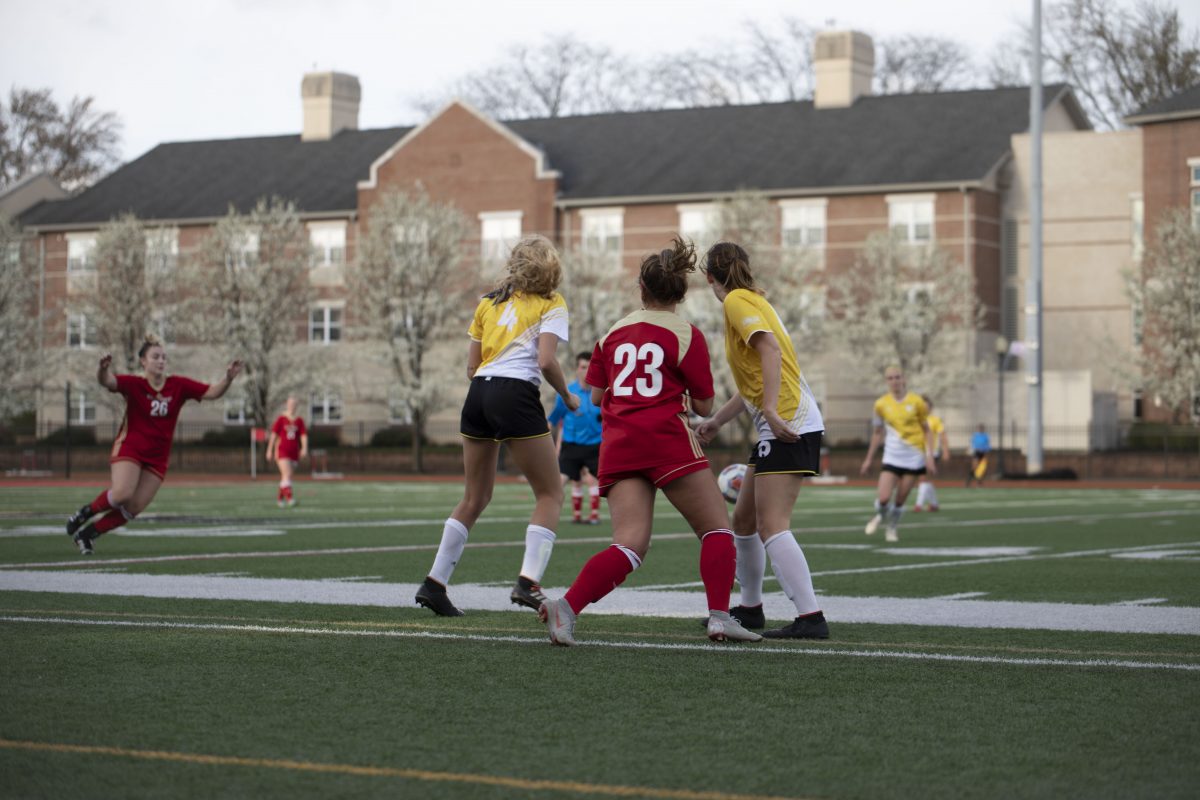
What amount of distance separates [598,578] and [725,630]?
0.71m

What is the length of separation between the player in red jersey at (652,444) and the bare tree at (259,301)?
50776mm

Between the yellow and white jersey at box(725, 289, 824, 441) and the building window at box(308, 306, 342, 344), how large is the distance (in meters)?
57.5

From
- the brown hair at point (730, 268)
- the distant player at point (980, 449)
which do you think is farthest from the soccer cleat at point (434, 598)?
the distant player at point (980, 449)

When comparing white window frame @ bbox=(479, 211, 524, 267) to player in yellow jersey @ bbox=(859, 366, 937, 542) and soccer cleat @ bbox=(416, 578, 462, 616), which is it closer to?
player in yellow jersey @ bbox=(859, 366, 937, 542)

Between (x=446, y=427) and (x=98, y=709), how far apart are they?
2229 inches

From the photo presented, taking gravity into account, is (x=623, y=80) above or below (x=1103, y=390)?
above

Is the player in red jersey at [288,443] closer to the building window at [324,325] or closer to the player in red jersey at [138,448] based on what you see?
the player in red jersey at [138,448]

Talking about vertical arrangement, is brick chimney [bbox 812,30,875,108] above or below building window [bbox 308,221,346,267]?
above

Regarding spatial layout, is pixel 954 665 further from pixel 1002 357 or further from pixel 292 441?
pixel 1002 357

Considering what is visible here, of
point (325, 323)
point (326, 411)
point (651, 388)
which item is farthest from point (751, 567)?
point (325, 323)

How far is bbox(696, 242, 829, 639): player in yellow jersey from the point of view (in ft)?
28.3

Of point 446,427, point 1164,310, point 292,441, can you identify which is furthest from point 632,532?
point 446,427

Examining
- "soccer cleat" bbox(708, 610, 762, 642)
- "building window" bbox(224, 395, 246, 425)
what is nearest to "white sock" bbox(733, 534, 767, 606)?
"soccer cleat" bbox(708, 610, 762, 642)

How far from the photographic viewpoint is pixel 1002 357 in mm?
55406
